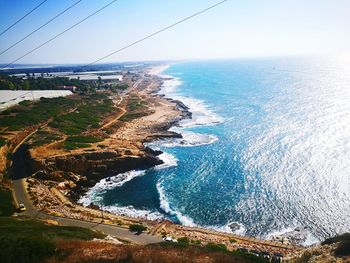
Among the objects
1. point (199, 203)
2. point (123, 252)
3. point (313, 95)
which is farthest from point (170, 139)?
point (313, 95)

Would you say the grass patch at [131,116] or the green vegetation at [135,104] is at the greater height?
the green vegetation at [135,104]

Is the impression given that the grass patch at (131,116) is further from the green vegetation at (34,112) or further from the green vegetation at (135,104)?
the green vegetation at (34,112)

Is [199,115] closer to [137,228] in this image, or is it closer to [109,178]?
[109,178]

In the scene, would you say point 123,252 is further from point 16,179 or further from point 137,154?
point 137,154

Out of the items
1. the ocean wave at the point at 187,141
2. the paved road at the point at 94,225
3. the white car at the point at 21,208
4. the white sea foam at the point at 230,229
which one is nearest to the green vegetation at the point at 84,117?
the ocean wave at the point at 187,141

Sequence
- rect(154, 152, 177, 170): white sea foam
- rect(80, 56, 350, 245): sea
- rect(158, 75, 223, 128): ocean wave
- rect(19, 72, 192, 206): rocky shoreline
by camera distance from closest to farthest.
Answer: rect(80, 56, 350, 245): sea → rect(19, 72, 192, 206): rocky shoreline → rect(154, 152, 177, 170): white sea foam → rect(158, 75, 223, 128): ocean wave

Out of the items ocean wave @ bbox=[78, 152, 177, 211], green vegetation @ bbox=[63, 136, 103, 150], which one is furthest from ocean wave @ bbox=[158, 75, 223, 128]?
ocean wave @ bbox=[78, 152, 177, 211]

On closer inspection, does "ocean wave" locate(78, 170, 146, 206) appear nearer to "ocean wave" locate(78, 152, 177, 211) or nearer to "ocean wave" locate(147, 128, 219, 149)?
"ocean wave" locate(78, 152, 177, 211)
